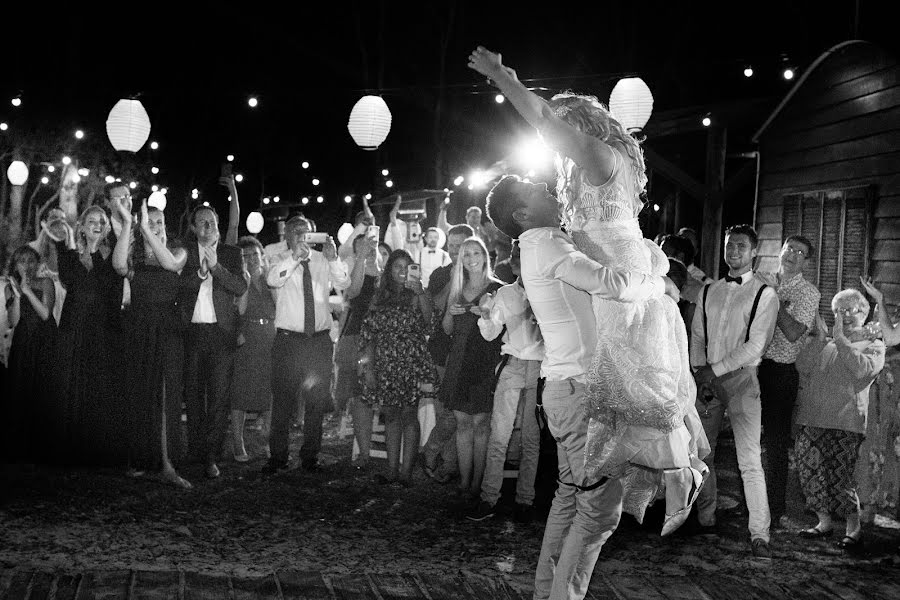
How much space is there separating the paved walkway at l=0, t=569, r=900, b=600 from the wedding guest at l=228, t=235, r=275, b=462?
3.24m

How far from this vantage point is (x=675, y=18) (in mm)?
16141

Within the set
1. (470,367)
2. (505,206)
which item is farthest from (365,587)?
(470,367)

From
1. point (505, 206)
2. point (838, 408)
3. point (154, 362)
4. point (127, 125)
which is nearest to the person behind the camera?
point (505, 206)

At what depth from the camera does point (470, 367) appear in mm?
6406

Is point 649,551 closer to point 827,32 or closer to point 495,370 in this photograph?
point 495,370

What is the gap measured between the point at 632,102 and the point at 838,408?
4.92 metres

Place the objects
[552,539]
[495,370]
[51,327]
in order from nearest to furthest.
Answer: [552,539]
[495,370]
[51,327]

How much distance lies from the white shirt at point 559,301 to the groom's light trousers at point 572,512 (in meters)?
0.09

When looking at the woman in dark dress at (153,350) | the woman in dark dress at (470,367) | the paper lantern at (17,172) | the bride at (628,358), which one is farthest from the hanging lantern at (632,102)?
the paper lantern at (17,172)

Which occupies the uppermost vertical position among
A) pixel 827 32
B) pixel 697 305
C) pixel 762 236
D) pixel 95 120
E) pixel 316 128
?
pixel 316 128

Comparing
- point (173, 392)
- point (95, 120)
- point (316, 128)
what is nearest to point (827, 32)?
point (173, 392)

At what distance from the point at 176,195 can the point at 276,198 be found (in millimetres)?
12449

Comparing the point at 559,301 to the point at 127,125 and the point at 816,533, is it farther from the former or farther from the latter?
the point at 127,125

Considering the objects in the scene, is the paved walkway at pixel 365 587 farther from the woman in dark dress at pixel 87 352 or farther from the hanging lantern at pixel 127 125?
the hanging lantern at pixel 127 125
